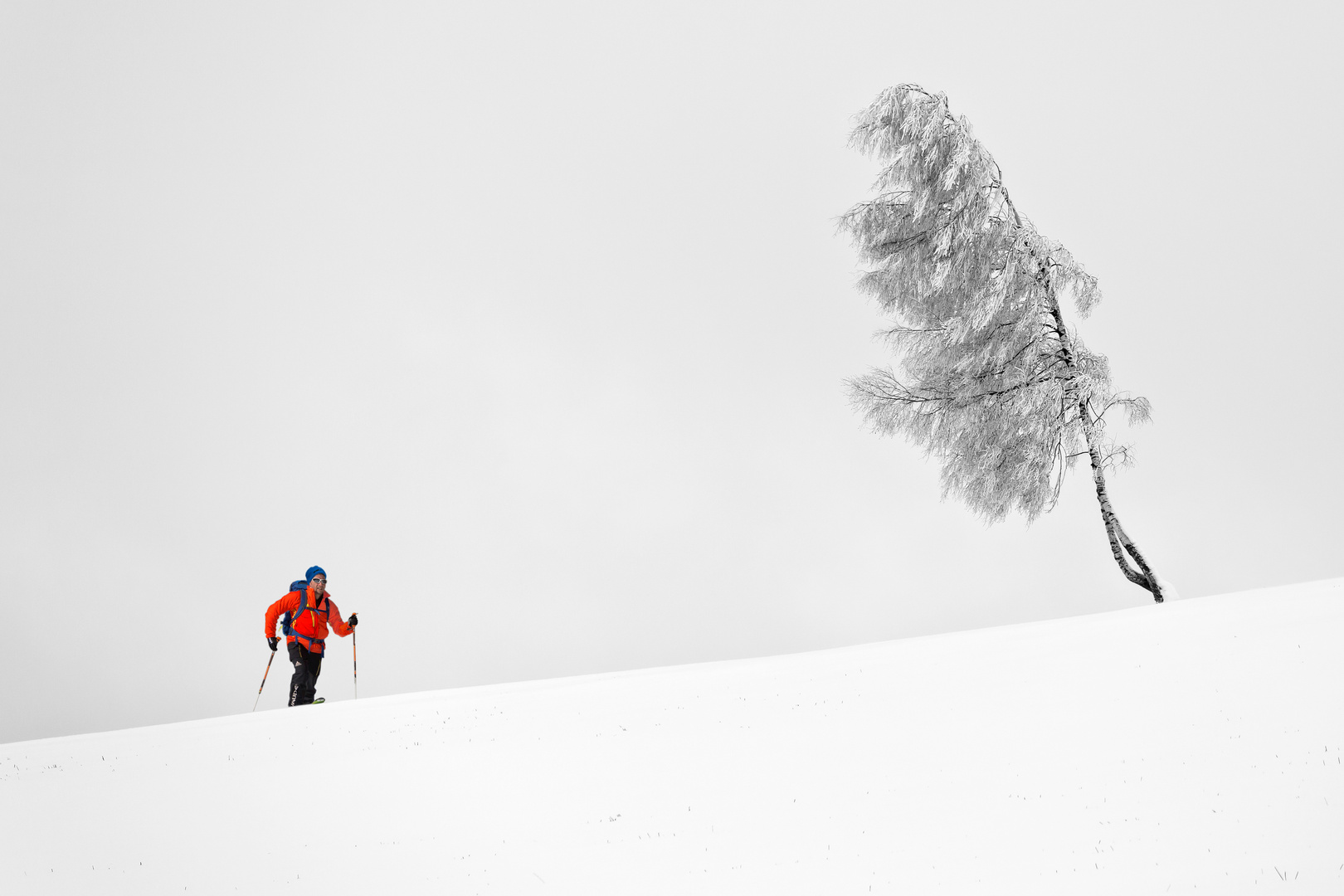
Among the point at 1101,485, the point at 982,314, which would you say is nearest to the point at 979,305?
the point at 982,314

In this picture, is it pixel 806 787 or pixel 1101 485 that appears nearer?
pixel 806 787

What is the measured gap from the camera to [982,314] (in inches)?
607

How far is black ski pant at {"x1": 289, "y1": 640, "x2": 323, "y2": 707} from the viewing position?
1448 cm

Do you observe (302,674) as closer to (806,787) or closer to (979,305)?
(806,787)

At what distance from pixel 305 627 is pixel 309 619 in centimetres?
15

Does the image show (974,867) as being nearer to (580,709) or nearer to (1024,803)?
(1024,803)

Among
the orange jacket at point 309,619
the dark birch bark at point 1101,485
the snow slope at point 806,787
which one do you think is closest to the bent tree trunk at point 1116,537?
the dark birch bark at point 1101,485

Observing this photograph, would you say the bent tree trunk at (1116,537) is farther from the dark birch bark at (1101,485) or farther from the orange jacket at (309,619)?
the orange jacket at (309,619)

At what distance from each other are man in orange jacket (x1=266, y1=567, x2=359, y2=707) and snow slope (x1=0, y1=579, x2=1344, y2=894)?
3.84 metres

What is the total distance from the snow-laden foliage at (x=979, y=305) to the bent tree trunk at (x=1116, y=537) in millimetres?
145

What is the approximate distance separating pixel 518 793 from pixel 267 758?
3461 millimetres

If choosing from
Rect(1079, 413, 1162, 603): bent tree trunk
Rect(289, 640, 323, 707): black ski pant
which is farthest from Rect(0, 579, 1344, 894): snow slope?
Rect(1079, 413, 1162, 603): bent tree trunk

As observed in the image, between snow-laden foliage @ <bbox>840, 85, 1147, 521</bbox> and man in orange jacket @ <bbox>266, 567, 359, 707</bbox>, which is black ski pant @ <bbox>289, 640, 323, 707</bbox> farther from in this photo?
snow-laden foliage @ <bbox>840, 85, 1147, 521</bbox>

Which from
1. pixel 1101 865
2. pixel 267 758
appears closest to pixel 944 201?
pixel 1101 865
